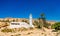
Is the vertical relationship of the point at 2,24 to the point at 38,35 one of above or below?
above

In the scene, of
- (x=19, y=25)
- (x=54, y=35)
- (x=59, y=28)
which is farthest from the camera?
(x=19, y=25)

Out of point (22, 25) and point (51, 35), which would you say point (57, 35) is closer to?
point (51, 35)

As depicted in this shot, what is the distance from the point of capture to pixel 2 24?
3653cm

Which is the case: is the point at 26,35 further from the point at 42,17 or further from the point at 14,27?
the point at 42,17

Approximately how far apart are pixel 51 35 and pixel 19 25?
1304 centimetres

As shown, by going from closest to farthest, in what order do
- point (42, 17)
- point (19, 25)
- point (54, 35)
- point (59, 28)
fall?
point (54, 35) < point (59, 28) < point (19, 25) < point (42, 17)

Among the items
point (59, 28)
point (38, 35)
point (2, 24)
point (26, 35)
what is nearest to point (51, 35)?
point (38, 35)

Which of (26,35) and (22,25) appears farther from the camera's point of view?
(22,25)

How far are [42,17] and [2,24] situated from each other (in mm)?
14642

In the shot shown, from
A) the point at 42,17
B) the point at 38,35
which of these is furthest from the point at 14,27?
the point at 42,17

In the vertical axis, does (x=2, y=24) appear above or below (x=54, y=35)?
above

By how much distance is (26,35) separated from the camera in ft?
75.2

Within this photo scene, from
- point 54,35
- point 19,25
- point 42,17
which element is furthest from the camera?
point 42,17

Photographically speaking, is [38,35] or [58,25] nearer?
[38,35]
